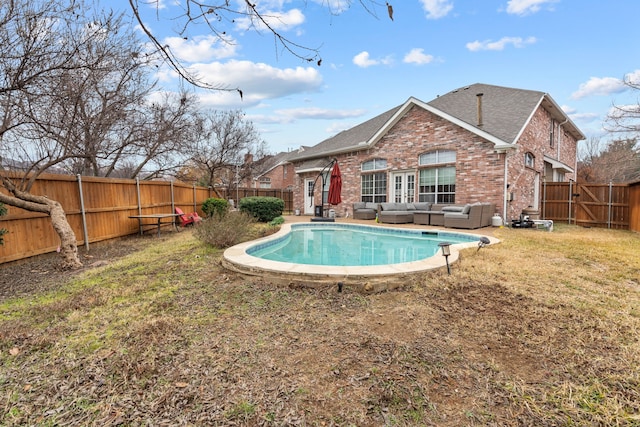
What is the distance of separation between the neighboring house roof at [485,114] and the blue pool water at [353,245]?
4802 mm

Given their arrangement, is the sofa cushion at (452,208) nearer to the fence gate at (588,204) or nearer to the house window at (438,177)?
the house window at (438,177)

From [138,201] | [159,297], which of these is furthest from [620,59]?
[138,201]

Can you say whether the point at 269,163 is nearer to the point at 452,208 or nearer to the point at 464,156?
the point at 464,156

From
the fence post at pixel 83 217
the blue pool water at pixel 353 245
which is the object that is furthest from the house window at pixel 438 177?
the fence post at pixel 83 217

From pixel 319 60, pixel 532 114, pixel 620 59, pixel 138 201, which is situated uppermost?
pixel 620 59

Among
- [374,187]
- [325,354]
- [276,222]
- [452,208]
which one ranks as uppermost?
[374,187]

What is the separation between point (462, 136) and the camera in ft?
39.6

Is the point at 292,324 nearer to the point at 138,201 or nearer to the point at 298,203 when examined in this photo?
the point at 138,201

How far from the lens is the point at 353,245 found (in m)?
8.89

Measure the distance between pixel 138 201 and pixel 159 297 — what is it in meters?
7.51

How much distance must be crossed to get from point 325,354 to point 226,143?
65.1 feet

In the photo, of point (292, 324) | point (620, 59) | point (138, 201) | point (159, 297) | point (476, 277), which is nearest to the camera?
point (292, 324)

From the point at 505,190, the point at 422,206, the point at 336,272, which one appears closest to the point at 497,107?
the point at 505,190

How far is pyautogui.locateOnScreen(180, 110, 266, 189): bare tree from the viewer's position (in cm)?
1962
